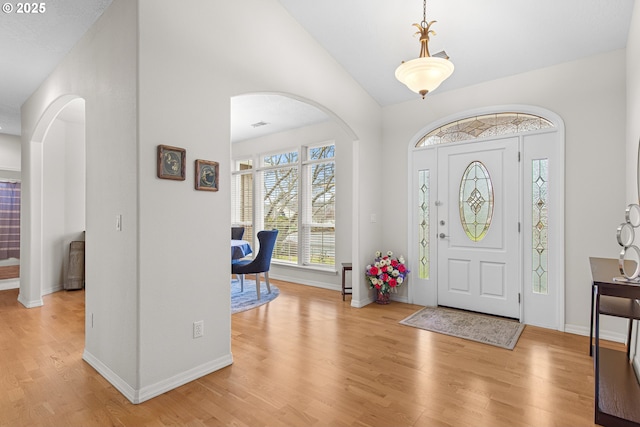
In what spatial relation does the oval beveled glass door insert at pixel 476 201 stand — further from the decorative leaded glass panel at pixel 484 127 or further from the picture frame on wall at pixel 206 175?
the picture frame on wall at pixel 206 175

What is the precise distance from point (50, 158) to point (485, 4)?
6.39 metres

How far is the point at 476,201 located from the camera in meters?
4.05

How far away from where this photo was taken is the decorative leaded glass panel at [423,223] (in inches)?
175

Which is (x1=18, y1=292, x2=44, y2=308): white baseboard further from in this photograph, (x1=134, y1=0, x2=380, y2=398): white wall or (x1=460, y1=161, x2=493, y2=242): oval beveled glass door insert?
(x1=460, y1=161, x2=493, y2=242): oval beveled glass door insert

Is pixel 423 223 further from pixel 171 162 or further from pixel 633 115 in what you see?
pixel 171 162

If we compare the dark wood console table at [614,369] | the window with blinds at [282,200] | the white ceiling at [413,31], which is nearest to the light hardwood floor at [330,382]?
the dark wood console table at [614,369]

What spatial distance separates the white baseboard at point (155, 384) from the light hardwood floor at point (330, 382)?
51 millimetres

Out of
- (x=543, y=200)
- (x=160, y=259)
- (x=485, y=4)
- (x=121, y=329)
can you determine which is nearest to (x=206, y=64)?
(x=160, y=259)

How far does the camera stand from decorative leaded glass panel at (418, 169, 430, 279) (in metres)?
4.45

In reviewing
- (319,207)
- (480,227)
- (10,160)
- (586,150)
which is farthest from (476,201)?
(10,160)

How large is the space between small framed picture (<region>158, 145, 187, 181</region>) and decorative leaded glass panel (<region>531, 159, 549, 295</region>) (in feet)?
11.9

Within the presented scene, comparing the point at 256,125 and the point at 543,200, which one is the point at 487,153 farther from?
the point at 256,125

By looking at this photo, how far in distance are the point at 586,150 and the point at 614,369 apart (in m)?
2.11

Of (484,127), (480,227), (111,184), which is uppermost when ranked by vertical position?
(484,127)
